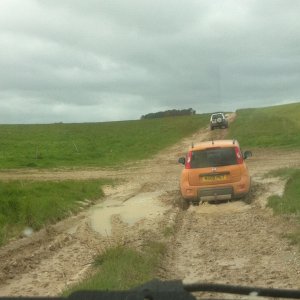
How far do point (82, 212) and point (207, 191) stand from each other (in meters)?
3.30

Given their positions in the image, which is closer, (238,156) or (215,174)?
(215,174)

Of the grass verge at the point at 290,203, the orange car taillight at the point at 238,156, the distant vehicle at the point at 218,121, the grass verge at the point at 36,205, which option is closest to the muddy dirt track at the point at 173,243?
the grass verge at the point at 290,203

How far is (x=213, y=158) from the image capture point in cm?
1647

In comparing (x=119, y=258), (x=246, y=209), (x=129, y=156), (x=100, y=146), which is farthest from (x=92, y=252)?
(x=100, y=146)

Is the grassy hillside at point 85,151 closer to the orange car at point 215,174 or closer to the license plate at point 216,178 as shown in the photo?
the orange car at point 215,174

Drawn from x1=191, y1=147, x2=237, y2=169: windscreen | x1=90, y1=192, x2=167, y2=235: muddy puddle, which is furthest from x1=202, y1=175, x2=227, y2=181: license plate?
x1=90, y1=192, x2=167, y2=235: muddy puddle

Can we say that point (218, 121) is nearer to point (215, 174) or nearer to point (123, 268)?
point (215, 174)

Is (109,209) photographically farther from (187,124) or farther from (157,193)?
(187,124)

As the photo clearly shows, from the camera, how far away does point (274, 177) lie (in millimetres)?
21672

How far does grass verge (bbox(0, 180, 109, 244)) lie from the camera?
1290 cm

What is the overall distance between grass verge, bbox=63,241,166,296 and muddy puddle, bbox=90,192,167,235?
307 centimetres

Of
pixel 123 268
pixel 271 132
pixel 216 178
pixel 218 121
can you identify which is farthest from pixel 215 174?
pixel 218 121

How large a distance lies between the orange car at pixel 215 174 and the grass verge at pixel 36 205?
3.13 m

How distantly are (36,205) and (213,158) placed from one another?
4.85 meters
